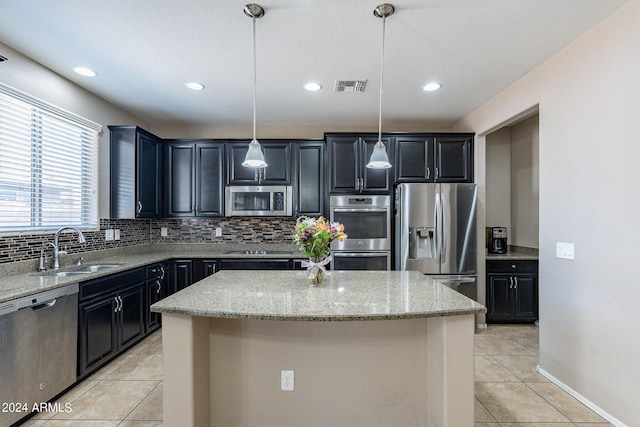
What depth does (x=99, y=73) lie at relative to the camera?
9.34 feet

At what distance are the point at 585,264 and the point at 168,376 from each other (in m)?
2.81

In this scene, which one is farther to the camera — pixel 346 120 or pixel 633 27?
pixel 346 120

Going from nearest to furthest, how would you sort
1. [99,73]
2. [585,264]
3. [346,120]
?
[585,264]
[99,73]
[346,120]

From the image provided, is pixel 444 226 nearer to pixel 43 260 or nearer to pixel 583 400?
pixel 583 400

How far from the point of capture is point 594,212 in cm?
218

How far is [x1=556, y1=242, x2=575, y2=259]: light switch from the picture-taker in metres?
2.38

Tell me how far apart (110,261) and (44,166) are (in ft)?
3.64

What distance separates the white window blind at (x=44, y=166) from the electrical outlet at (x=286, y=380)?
239cm

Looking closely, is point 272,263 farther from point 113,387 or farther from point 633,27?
point 633,27

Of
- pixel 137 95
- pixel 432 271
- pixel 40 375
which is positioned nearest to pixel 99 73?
pixel 137 95

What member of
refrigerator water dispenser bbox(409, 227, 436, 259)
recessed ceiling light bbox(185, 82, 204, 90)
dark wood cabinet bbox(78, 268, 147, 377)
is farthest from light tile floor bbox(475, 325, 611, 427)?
recessed ceiling light bbox(185, 82, 204, 90)

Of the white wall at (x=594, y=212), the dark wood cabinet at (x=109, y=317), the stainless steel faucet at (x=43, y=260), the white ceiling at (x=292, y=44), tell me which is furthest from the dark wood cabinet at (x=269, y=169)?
the white wall at (x=594, y=212)

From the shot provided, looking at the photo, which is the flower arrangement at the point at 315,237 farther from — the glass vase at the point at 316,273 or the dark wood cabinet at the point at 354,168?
the dark wood cabinet at the point at 354,168

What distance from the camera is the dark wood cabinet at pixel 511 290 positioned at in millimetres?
3943
